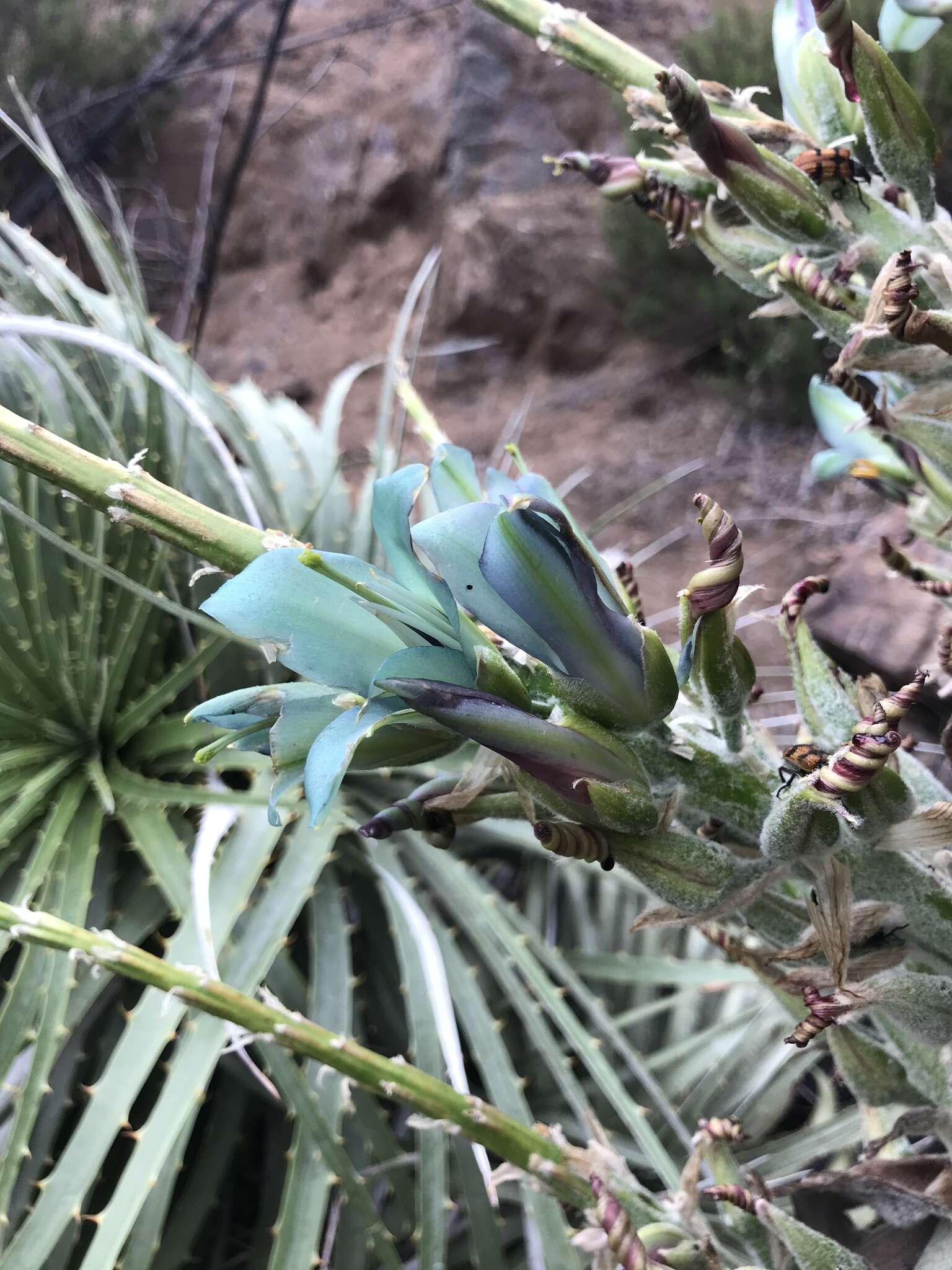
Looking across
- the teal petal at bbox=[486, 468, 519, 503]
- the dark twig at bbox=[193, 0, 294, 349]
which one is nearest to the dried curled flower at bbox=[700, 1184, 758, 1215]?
the teal petal at bbox=[486, 468, 519, 503]

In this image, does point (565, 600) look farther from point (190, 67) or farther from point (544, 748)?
point (190, 67)

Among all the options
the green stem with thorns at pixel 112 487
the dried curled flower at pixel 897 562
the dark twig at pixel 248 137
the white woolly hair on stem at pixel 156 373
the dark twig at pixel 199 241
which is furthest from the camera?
the dark twig at pixel 199 241

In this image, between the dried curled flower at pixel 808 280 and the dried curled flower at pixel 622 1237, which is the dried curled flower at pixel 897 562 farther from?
the dried curled flower at pixel 622 1237

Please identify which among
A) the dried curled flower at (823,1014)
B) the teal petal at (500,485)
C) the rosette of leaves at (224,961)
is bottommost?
the rosette of leaves at (224,961)

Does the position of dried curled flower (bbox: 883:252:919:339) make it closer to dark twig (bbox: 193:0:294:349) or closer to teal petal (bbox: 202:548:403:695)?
teal petal (bbox: 202:548:403:695)

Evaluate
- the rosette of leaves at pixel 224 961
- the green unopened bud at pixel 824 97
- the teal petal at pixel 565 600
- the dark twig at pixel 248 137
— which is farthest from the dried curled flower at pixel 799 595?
the dark twig at pixel 248 137

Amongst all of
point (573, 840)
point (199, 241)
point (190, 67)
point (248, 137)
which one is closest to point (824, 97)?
point (573, 840)

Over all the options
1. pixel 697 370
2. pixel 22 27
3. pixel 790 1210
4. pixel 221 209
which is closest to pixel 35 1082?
pixel 790 1210
